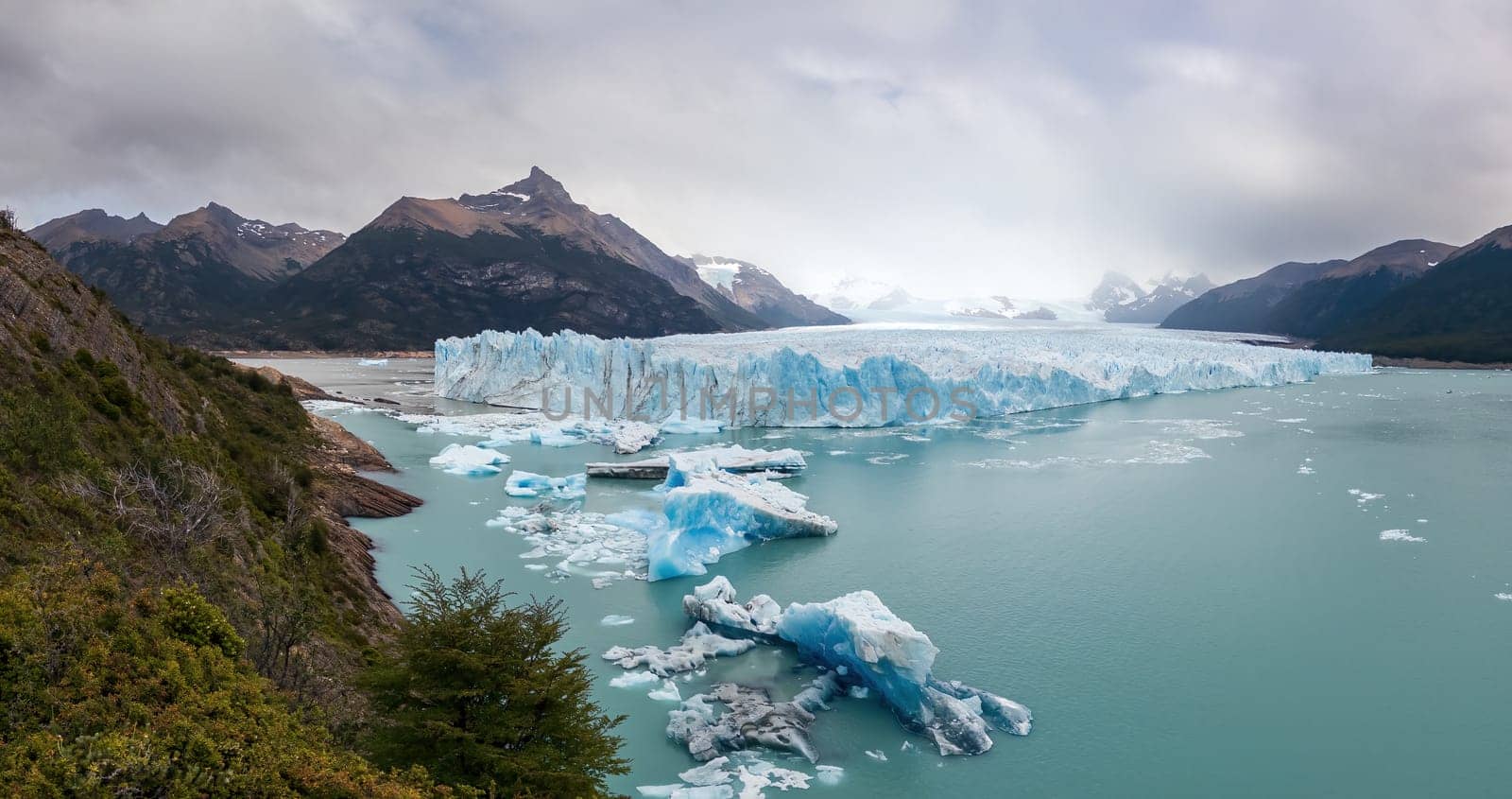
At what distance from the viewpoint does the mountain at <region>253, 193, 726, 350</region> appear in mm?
81875

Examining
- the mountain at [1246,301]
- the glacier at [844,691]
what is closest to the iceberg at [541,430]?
the glacier at [844,691]

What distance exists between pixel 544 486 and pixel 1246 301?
420 ft

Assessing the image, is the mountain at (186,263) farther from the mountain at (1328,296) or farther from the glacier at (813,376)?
the mountain at (1328,296)

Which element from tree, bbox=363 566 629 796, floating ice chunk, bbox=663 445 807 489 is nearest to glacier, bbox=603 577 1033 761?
tree, bbox=363 566 629 796

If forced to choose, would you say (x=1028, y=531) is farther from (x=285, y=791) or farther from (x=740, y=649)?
(x=285, y=791)

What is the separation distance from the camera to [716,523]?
15.7 metres

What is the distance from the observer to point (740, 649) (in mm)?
10531

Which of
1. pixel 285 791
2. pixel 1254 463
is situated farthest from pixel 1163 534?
pixel 285 791

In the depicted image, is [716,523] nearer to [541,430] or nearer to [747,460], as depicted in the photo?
[747,460]

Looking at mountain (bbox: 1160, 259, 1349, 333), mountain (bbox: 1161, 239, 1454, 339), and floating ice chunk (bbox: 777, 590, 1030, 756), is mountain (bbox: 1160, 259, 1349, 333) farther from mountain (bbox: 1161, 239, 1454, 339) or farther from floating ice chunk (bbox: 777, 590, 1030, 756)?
floating ice chunk (bbox: 777, 590, 1030, 756)

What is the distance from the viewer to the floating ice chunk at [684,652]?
1002 cm

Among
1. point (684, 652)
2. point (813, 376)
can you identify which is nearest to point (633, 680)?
point (684, 652)

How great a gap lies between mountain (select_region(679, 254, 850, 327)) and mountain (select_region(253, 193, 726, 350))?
4369 cm

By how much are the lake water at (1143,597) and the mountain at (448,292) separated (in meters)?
63.2
